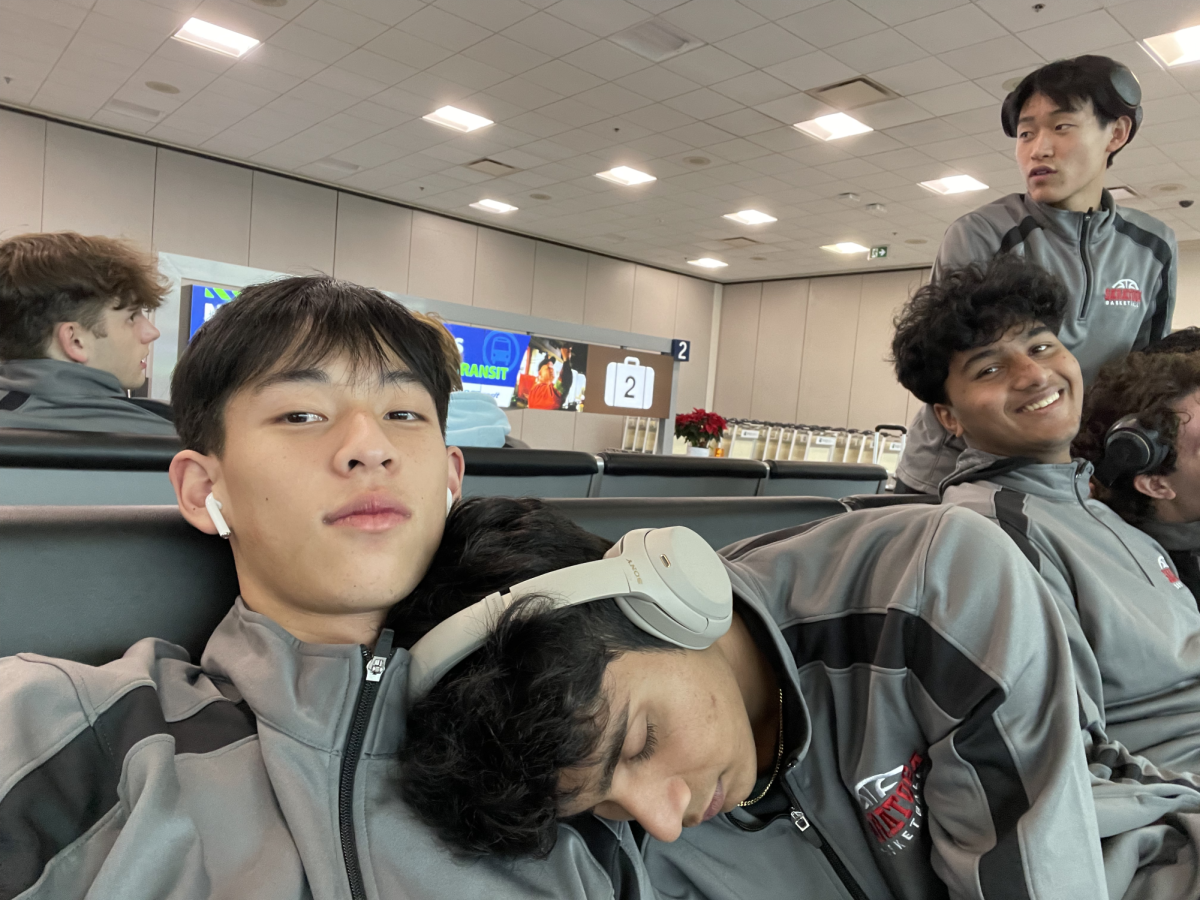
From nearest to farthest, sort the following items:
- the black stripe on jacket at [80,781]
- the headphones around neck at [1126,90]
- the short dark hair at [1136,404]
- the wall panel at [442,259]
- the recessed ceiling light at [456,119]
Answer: the black stripe on jacket at [80,781] → the short dark hair at [1136,404] → the headphones around neck at [1126,90] → the recessed ceiling light at [456,119] → the wall panel at [442,259]


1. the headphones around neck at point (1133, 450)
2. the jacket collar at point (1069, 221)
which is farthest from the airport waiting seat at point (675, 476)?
the jacket collar at point (1069, 221)

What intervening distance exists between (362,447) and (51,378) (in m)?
1.55

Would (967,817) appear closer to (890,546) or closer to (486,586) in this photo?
(890,546)

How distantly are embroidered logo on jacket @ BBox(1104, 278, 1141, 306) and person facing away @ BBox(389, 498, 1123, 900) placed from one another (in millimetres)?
1287

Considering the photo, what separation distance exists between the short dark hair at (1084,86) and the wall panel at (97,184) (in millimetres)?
8616

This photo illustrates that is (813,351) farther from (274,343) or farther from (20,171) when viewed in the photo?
(274,343)

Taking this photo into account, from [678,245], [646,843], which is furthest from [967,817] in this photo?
[678,245]

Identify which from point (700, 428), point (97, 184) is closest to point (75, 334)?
point (700, 428)

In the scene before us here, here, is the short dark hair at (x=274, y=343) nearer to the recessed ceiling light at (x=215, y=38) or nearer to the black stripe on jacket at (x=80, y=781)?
the black stripe on jacket at (x=80, y=781)

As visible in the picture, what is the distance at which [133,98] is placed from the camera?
7.37 m

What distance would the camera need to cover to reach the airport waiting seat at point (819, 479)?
8.28 feet

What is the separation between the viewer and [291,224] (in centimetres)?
988

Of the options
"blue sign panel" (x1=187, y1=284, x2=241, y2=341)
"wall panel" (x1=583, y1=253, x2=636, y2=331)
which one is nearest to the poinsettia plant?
"blue sign panel" (x1=187, y1=284, x2=241, y2=341)

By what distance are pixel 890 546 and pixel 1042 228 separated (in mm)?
1365
